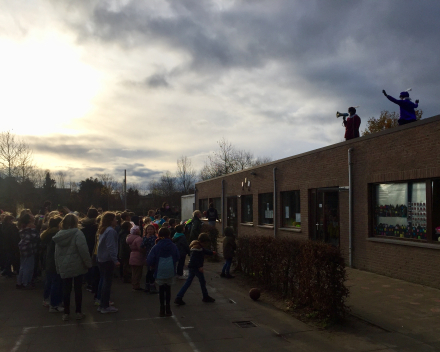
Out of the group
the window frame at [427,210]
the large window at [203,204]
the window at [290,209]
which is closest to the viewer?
the window frame at [427,210]

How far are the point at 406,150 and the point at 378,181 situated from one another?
1280mm

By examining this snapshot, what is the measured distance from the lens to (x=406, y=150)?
9.98 meters

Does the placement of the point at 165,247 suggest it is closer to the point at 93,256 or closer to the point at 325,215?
the point at 93,256

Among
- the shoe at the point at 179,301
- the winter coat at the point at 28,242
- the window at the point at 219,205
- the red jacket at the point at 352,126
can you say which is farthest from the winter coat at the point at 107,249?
the window at the point at 219,205

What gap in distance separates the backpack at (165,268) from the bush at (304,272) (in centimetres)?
235

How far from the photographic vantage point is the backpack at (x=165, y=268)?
22.8 feet

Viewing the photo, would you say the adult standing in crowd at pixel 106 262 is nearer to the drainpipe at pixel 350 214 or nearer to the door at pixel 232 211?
the drainpipe at pixel 350 214

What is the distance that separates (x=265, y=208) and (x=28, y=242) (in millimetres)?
12452

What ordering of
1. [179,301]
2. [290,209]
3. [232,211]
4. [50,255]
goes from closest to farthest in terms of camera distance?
1. [50,255]
2. [179,301]
3. [290,209]
4. [232,211]

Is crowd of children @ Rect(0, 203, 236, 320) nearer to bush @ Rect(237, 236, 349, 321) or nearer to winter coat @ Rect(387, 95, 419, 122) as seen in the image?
bush @ Rect(237, 236, 349, 321)

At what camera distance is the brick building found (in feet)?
30.5

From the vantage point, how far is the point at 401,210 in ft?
33.7

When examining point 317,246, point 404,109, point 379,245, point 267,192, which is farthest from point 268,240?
point 267,192

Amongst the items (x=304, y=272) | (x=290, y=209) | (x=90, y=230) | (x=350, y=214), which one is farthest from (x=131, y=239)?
(x=290, y=209)
